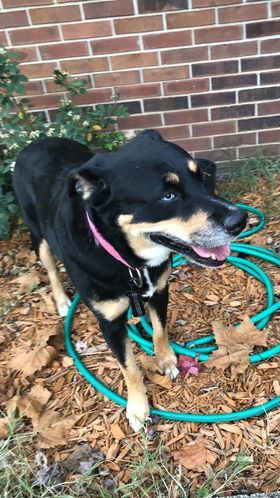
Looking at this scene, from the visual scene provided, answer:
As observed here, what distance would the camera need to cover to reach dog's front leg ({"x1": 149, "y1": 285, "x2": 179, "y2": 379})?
2768mm

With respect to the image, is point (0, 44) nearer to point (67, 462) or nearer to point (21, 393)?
point (21, 393)

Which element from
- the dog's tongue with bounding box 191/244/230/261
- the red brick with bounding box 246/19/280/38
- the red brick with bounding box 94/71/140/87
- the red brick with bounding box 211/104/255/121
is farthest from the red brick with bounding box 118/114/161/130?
the dog's tongue with bounding box 191/244/230/261

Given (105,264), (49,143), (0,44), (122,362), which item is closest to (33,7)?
(0,44)

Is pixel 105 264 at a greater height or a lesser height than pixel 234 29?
lesser

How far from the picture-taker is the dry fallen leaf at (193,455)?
2.43 metres

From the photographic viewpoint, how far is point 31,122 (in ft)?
13.3

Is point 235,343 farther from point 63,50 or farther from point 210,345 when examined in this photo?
point 63,50

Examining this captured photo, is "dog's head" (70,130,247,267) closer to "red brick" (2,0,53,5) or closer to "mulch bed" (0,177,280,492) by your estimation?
"mulch bed" (0,177,280,492)

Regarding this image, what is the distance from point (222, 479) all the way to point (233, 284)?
4.87ft

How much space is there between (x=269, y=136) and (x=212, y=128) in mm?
576

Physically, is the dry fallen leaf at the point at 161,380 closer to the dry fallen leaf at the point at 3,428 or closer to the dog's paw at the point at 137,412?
the dog's paw at the point at 137,412

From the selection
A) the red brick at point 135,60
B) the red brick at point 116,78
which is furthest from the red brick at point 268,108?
the red brick at point 116,78

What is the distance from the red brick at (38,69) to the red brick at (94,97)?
13.3 inches

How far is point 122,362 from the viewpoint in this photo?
8.55 ft
